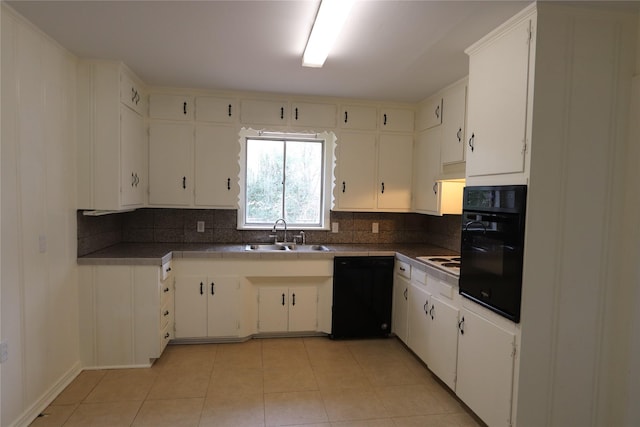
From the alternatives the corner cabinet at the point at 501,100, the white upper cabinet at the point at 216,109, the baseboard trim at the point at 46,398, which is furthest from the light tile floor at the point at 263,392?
the white upper cabinet at the point at 216,109

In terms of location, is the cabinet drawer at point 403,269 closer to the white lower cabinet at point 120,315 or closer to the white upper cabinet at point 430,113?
the white upper cabinet at point 430,113

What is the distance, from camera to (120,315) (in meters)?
2.98

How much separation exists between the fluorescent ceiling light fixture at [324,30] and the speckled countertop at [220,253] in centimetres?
172

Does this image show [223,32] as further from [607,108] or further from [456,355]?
[456,355]

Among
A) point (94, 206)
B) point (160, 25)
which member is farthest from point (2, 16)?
point (94, 206)

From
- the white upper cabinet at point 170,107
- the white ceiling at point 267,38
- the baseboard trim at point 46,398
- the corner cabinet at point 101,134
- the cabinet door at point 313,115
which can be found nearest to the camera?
the white ceiling at point 267,38

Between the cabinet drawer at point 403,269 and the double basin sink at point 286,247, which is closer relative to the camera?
the cabinet drawer at point 403,269

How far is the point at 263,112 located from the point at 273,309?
198 cm

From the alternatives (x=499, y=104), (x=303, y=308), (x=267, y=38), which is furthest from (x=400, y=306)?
(x=267, y=38)

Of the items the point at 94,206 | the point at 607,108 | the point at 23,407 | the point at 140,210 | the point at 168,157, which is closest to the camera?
the point at 607,108

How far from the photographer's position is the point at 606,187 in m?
1.98

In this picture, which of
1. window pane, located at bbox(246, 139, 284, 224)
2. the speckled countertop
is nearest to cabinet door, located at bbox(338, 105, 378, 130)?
window pane, located at bbox(246, 139, 284, 224)

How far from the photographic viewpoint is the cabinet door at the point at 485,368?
206 cm

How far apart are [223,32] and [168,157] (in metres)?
1.68
